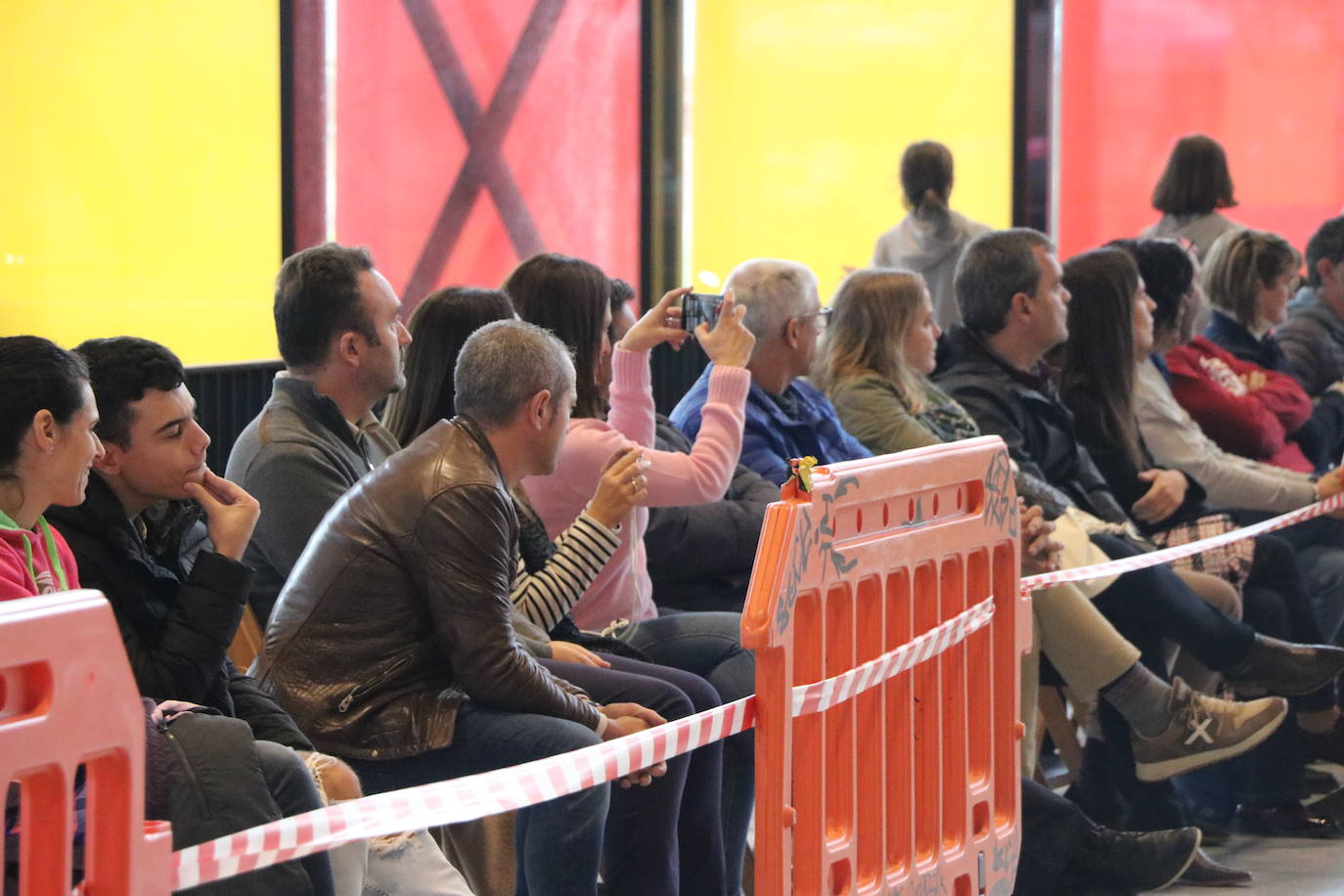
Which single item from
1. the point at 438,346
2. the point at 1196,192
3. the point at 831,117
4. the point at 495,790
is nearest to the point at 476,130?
the point at 831,117

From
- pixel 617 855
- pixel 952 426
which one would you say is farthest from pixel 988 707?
pixel 952 426

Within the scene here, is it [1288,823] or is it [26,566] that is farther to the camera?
[1288,823]

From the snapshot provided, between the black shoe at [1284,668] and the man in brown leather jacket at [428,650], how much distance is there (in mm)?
1917

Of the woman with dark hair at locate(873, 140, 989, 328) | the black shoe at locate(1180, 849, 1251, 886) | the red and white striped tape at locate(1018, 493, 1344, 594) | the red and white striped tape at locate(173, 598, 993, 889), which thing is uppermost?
the woman with dark hair at locate(873, 140, 989, 328)

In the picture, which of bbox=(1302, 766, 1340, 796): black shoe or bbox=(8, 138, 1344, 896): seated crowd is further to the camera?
bbox=(1302, 766, 1340, 796): black shoe

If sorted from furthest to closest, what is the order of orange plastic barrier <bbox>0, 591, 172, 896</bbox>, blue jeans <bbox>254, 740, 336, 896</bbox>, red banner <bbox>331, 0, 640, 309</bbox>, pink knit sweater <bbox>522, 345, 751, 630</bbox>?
1. red banner <bbox>331, 0, 640, 309</bbox>
2. pink knit sweater <bbox>522, 345, 751, 630</bbox>
3. blue jeans <bbox>254, 740, 336, 896</bbox>
4. orange plastic barrier <bbox>0, 591, 172, 896</bbox>

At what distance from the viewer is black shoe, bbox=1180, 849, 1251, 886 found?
3580 mm

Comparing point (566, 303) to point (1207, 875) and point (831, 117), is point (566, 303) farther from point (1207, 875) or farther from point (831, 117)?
point (831, 117)

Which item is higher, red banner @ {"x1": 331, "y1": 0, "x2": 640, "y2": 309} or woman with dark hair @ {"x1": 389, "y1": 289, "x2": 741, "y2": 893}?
red banner @ {"x1": 331, "y1": 0, "x2": 640, "y2": 309}

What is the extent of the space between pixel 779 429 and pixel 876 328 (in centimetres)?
46

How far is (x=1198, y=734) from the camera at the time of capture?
3705 millimetres

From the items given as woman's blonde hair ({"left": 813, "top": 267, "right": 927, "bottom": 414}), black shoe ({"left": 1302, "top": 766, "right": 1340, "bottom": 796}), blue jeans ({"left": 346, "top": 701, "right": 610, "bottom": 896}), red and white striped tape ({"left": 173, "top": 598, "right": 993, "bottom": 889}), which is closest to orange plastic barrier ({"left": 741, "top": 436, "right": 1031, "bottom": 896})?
red and white striped tape ({"left": 173, "top": 598, "right": 993, "bottom": 889})

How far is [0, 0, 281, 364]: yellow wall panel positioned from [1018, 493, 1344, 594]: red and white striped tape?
2.57 m

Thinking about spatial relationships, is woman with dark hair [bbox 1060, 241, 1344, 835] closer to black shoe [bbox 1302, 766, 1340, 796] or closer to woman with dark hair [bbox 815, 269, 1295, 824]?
black shoe [bbox 1302, 766, 1340, 796]
